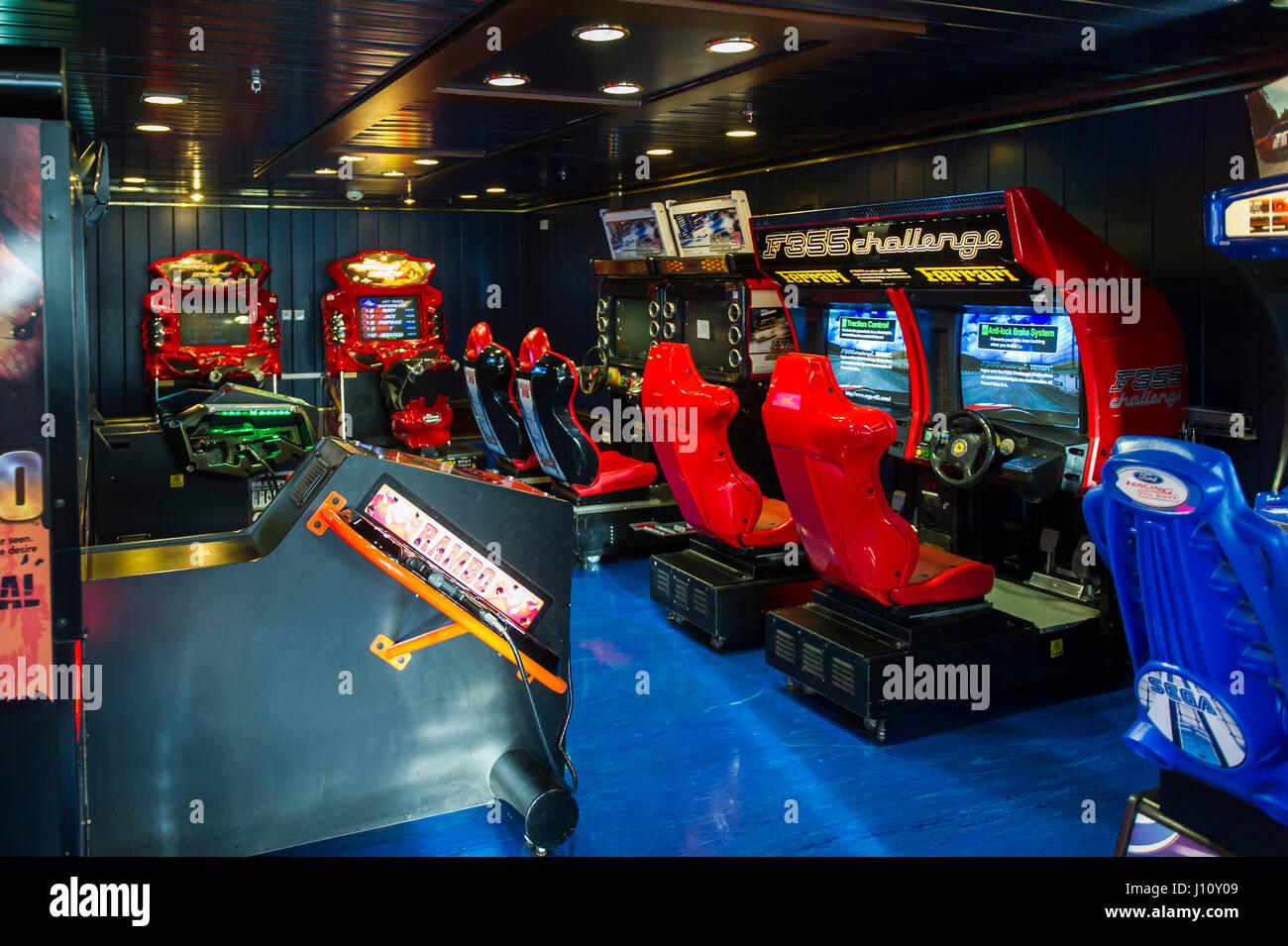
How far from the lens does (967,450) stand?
16.1 ft

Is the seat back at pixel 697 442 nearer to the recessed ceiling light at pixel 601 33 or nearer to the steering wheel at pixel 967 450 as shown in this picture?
the steering wheel at pixel 967 450

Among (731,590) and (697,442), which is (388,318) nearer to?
(697,442)

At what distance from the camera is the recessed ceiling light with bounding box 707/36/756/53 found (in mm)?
3872

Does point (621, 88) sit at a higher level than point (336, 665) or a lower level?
higher

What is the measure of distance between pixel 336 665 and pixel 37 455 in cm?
115

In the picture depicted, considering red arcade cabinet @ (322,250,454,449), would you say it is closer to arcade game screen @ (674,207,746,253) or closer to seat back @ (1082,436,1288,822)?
arcade game screen @ (674,207,746,253)

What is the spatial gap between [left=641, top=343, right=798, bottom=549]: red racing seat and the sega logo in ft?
9.36

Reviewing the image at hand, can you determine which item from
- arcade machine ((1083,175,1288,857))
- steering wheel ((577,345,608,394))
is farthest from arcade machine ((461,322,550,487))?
arcade machine ((1083,175,1288,857))

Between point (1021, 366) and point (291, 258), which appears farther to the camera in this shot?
point (291, 258)

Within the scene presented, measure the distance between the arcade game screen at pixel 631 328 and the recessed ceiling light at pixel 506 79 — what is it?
3.54 meters

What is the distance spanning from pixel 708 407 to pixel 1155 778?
2.58 m

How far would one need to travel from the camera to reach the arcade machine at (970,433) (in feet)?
14.8

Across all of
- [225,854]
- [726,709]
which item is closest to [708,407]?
[726,709]

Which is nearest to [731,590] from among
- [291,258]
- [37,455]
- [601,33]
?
[601,33]
